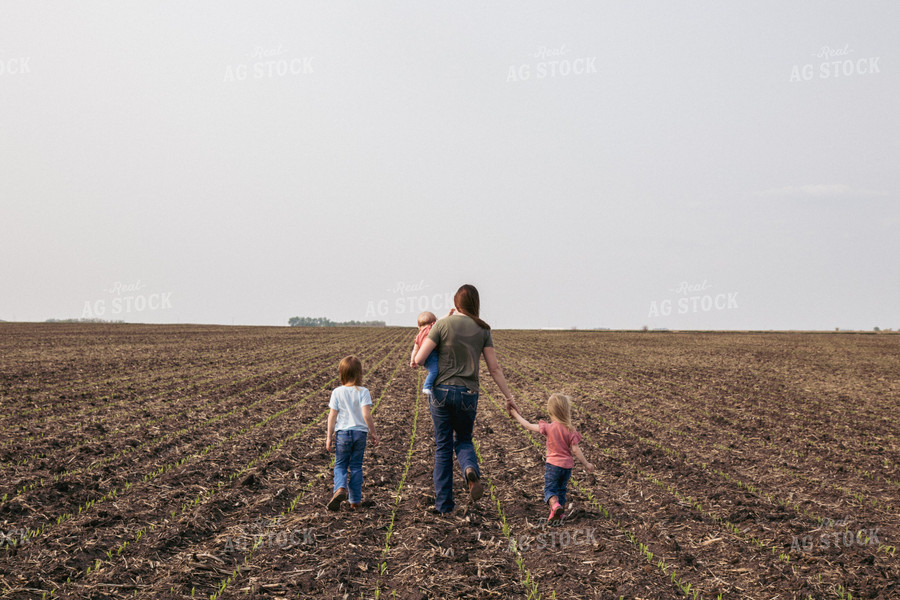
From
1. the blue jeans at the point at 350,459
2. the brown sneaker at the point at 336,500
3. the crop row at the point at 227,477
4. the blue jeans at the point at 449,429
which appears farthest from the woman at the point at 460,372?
the crop row at the point at 227,477

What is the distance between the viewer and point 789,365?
106 feet

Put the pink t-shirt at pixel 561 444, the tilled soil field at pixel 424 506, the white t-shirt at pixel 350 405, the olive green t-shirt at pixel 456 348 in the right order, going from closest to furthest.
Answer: the tilled soil field at pixel 424 506 → the olive green t-shirt at pixel 456 348 → the pink t-shirt at pixel 561 444 → the white t-shirt at pixel 350 405

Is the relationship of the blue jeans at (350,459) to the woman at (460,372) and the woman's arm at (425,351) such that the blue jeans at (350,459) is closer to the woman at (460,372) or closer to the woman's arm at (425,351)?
the woman at (460,372)

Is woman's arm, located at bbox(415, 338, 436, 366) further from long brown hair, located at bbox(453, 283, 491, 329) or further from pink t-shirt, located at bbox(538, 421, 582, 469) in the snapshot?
pink t-shirt, located at bbox(538, 421, 582, 469)

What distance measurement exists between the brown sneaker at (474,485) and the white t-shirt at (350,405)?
4.30ft

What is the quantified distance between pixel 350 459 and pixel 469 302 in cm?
233

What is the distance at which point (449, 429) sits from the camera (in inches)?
257

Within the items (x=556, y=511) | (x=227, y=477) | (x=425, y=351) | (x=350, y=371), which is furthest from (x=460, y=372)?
(x=227, y=477)

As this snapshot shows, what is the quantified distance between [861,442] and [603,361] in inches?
844

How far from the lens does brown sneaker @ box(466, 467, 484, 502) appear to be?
613 cm

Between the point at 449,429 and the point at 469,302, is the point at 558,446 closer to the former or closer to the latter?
the point at 449,429

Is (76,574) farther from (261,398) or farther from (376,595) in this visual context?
(261,398)

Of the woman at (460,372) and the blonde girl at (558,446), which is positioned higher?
the woman at (460,372)

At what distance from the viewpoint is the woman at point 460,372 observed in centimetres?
633
